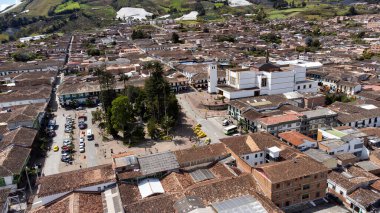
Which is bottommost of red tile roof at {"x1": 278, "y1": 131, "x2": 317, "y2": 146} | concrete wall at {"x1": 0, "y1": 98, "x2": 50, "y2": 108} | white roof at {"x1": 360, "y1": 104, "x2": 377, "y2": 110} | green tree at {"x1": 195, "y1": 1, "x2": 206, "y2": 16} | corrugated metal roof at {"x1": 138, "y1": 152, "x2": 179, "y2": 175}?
white roof at {"x1": 360, "y1": 104, "x2": 377, "y2": 110}

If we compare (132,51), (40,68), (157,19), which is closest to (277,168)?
(40,68)

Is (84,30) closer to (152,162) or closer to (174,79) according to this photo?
(174,79)

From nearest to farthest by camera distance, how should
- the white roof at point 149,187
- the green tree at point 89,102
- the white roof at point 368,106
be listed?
the white roof at point 149,187 < the white roof at point 368,106 < the green tree at point 89,102

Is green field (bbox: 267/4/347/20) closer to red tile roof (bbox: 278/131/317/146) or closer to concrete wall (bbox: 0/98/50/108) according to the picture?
red tile roof (bbox: 278/131/317/146)

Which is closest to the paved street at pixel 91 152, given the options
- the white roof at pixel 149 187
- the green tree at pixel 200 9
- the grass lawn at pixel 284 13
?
the white roof at pixel 149 187

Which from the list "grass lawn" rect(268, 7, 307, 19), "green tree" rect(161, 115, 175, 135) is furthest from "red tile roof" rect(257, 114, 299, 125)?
"grass lawn" rect(268, 7, 307, 19)

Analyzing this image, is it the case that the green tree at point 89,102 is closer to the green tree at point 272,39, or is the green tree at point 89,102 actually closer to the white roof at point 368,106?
the white roof at point 368,106
